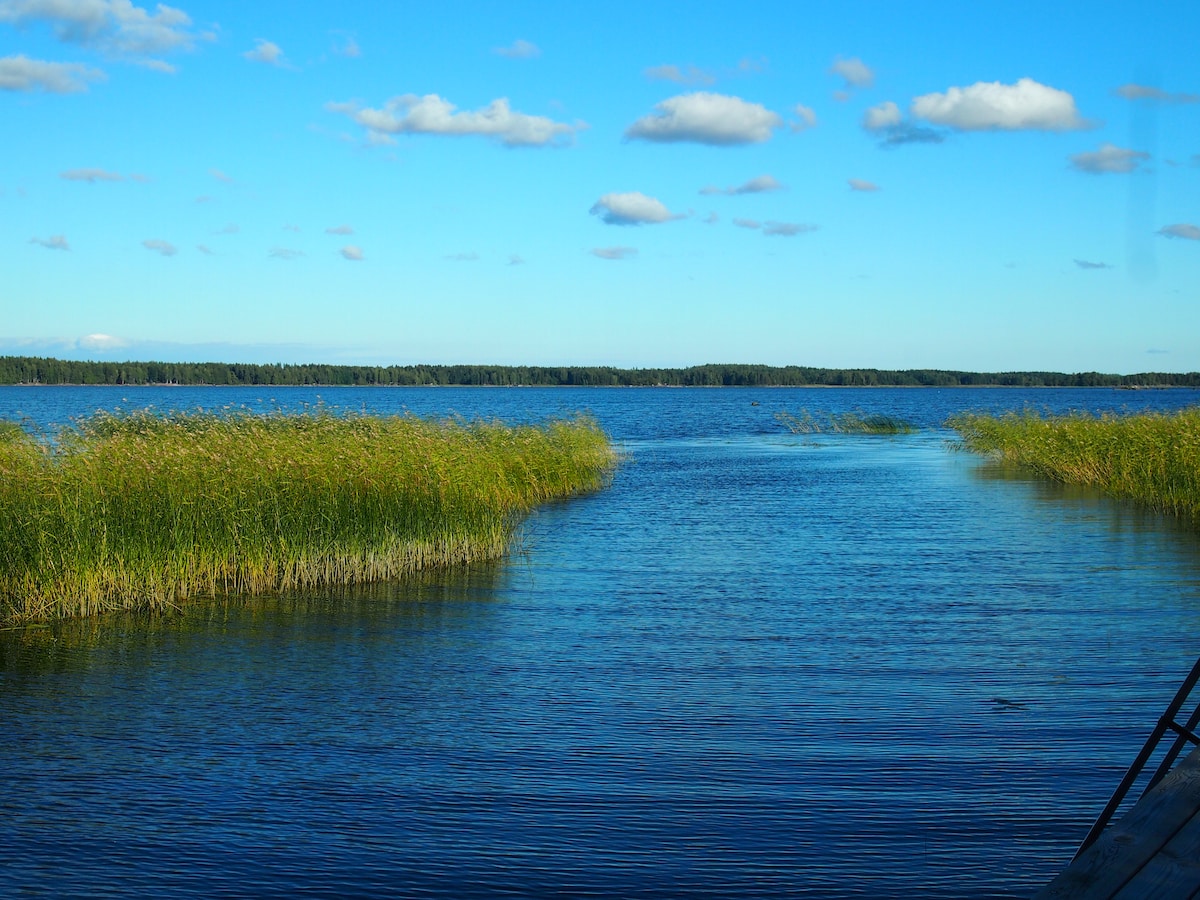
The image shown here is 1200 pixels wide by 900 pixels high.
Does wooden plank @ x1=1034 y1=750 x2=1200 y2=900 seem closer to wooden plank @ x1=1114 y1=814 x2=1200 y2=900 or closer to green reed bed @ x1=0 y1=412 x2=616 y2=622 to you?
wooden plank @ x1=1114 y1=814 x2=1200 y2=900

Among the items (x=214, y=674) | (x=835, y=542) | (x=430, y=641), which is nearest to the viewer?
(x=214, y=674)

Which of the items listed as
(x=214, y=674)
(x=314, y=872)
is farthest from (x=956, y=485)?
(x=314, y=872)

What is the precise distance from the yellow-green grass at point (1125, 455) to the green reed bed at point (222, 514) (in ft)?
48.2

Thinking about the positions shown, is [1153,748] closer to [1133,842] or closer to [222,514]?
[1133,842]

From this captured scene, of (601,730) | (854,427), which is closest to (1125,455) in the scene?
(601,730)

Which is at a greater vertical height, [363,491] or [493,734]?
[363,491]

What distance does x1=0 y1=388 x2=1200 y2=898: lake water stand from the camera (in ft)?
22.9

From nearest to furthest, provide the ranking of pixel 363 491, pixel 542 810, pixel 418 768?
1. pixel 542 810
2. pixel 418 768
3. pixel 363 491

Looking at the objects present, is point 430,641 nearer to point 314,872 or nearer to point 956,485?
point 314,872

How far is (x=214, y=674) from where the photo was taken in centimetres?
1147

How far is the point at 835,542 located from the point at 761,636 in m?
8.65

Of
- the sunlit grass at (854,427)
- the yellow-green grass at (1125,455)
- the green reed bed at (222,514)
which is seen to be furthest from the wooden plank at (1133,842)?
the sunlit grass at (854,427)

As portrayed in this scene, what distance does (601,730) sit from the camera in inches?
379

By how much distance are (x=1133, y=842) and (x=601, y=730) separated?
18.4ft
